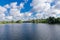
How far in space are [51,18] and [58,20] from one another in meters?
10.9

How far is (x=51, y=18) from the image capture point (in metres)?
159

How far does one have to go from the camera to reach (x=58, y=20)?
155 m

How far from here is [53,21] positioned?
155625mm

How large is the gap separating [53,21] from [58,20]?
7559 mm

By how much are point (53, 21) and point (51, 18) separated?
236 inches
